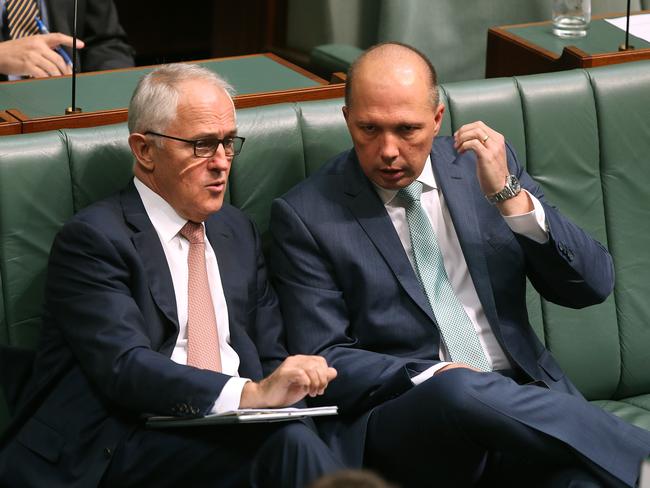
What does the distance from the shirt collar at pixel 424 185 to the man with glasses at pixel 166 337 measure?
24 cm

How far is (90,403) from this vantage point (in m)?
1.99

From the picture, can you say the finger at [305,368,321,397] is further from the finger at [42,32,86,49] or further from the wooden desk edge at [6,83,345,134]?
the finger at [42,32,86,49]

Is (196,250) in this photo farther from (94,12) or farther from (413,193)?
(94,12)

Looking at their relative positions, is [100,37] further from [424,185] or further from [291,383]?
[291,383]

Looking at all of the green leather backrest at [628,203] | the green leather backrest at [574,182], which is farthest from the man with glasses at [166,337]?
the green leather backrest at [628,203]

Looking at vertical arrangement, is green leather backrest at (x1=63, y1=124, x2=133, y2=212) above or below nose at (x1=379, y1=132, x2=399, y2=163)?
below

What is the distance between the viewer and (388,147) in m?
2.16

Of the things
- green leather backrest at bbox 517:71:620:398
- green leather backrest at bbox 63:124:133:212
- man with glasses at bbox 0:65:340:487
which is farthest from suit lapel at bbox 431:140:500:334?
green leather backrest at bbox 63:124:133:212

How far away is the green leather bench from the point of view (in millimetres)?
2330

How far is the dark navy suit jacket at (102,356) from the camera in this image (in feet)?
6.26

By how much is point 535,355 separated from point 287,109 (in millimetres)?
639

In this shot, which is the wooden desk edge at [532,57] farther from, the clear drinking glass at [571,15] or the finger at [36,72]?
the finger at [36,72]

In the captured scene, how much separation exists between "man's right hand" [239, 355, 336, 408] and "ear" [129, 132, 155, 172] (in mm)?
441

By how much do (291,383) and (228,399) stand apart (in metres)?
0.11
